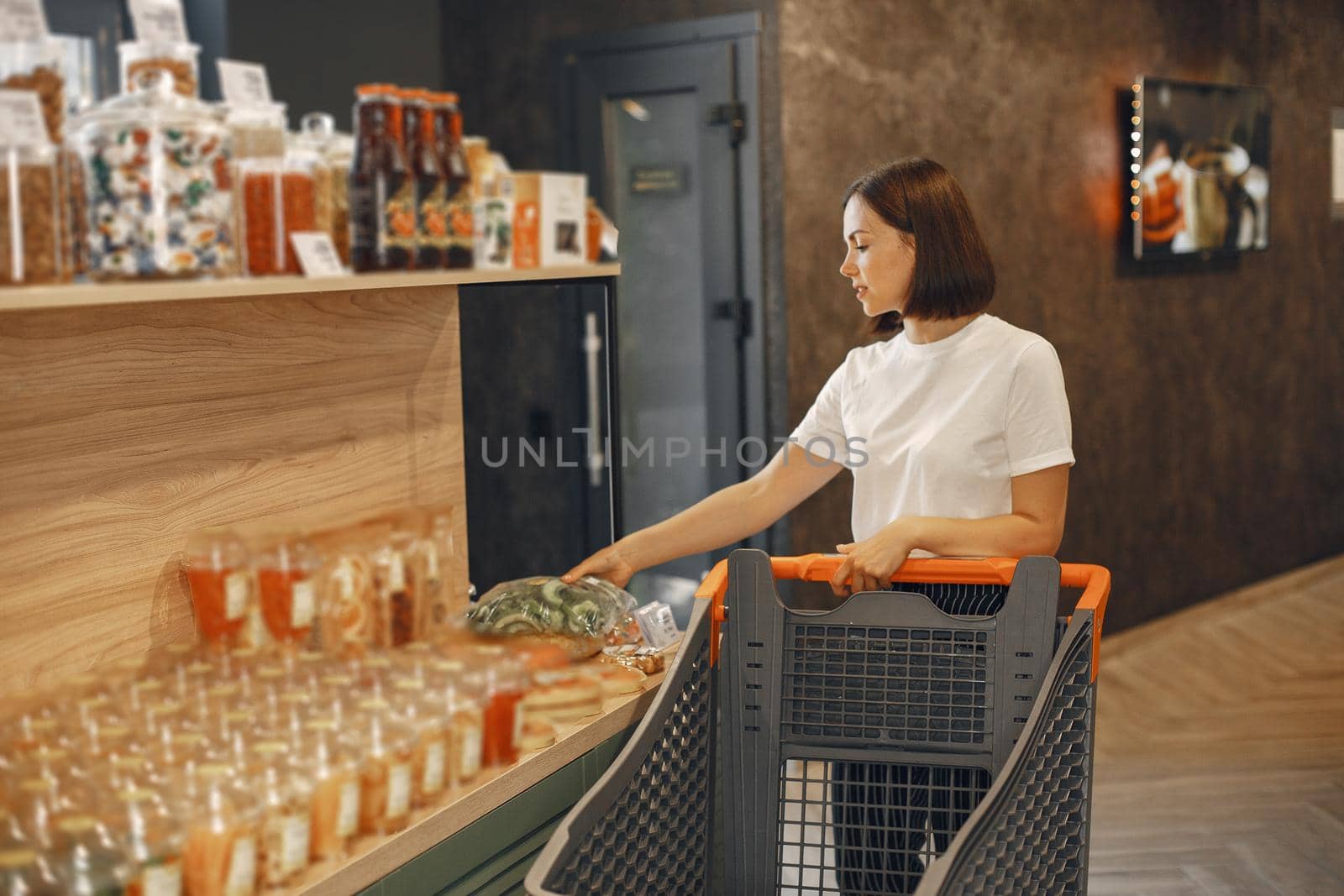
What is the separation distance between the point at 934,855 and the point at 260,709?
0.88 m

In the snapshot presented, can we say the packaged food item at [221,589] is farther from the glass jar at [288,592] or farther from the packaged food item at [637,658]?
the packaged food item at [637,658]

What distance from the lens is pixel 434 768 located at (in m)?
1.51

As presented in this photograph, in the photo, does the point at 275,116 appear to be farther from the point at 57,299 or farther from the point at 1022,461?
the point at 1022,461

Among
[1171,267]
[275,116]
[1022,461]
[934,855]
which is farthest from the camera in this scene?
[1171,267]

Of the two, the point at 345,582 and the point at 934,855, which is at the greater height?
the point at 345,582

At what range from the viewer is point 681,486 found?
4414 millimetres

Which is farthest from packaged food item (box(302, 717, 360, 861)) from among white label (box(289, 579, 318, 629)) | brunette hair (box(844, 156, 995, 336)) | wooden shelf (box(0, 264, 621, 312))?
brunette hair (box(844, 156, 995, 336))

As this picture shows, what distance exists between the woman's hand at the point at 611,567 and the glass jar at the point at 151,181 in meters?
0.85

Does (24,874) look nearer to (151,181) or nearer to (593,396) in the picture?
(151,181)

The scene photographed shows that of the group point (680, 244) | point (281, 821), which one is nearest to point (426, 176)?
point (281, 821)

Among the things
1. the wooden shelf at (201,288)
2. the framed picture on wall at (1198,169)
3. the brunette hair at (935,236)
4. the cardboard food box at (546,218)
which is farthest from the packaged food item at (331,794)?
the framed picture on wall at (1198,169)

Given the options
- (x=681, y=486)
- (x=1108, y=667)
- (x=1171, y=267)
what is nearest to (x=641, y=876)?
(x=681, y=486)

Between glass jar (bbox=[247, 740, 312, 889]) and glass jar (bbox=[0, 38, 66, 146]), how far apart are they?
2.19 feet

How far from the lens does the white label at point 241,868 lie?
1263mm
